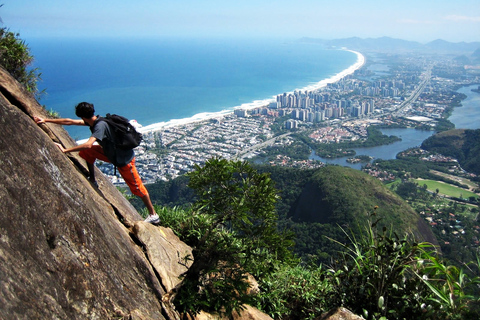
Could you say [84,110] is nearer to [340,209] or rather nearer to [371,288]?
[371,288]

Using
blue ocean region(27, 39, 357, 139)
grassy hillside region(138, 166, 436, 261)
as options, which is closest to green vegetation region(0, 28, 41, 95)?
grassy hillside region(138, 166, 436, 261)

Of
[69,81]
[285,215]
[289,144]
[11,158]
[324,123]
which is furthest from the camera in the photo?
[69,81]

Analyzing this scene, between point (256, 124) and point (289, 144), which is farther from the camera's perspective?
point (256, 124)

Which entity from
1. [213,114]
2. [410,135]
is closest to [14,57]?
[213,114]

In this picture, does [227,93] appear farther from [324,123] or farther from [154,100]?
[324,123]

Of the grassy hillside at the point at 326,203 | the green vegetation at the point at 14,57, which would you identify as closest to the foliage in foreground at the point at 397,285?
the green vegetation at the point at 14,57

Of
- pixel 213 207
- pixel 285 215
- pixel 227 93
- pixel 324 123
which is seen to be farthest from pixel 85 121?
pixel 227 93
